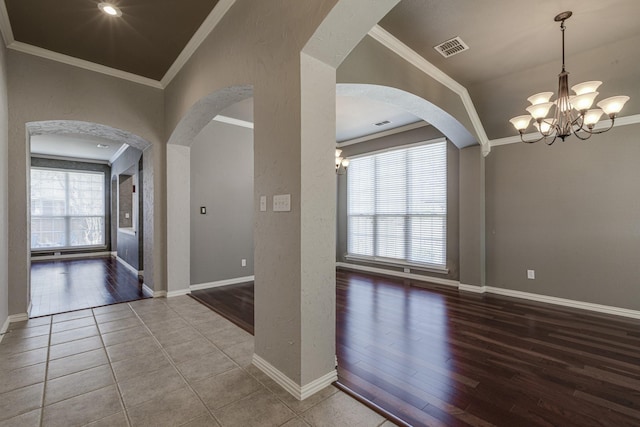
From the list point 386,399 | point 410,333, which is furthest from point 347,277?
point 386,399

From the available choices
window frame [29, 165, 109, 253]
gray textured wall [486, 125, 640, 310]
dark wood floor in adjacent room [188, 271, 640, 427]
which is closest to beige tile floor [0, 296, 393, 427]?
dark wood floor in adjacent room [188, 271, 640, 427]

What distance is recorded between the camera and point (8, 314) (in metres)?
3.13

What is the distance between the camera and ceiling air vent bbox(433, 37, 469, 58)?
2.88m

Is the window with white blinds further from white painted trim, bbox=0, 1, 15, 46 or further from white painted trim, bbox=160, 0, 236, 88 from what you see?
white painted trim, bbox=0, 1, 15, 46

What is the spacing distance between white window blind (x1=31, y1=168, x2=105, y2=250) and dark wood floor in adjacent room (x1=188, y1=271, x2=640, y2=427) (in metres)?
7.43

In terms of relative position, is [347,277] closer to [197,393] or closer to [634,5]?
[197,393]

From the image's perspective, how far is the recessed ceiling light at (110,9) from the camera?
8.44ft

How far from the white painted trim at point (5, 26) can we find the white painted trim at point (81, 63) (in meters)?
0.10

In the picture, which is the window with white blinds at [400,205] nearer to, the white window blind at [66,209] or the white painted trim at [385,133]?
the white painted trim at [385,133]

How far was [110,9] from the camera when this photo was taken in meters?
2.62

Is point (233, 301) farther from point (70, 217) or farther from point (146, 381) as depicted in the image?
point (70, 217)

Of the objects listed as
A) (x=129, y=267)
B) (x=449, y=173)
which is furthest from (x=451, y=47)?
(x=129, y=267)

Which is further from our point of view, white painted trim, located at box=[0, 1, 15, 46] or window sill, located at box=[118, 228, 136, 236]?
window sill, located at box=[118, 228, 136, 236]

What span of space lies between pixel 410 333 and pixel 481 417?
4.12 ft
